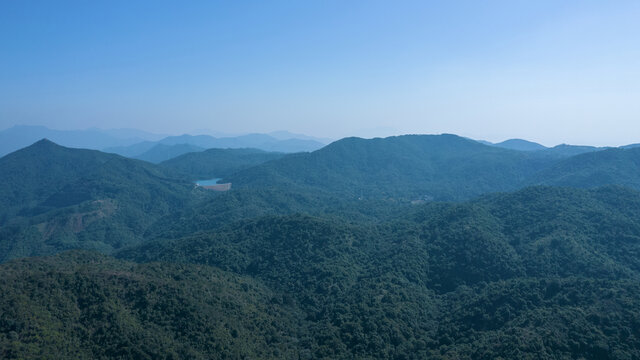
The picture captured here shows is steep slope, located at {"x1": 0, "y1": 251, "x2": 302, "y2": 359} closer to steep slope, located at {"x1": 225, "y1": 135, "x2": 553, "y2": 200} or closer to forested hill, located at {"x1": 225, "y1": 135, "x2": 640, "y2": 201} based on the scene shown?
forested hill, located at {"x1": 225, "y1": 135, "x2": 640, "y2": 201}

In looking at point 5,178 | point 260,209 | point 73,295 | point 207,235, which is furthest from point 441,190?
point 5,178

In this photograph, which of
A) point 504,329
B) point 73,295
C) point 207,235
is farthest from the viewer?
point 207,235

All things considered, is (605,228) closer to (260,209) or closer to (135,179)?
(260,209)

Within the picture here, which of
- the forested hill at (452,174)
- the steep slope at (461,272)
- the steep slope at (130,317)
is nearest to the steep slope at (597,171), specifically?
the forested hill at (452,174)

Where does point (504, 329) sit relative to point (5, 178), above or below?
below

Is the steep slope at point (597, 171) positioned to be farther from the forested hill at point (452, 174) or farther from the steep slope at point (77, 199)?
the steep slope at point (77, 199)

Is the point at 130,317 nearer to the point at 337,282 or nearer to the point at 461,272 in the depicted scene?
the point at 337,282

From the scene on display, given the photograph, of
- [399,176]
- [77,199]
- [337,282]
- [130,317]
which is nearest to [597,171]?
[399,176]
